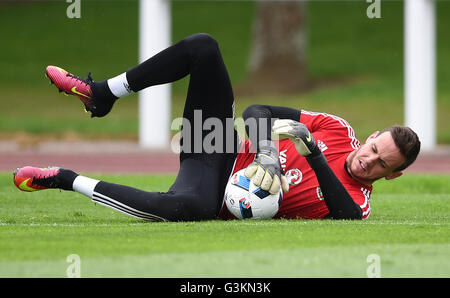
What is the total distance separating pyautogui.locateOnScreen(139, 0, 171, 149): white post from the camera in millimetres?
16766

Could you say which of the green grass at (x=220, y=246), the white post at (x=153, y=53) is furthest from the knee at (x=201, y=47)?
the white post at (x=153, y=53)

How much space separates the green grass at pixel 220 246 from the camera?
161 inches

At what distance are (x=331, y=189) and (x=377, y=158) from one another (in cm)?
39

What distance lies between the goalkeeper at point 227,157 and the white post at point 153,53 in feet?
35.7

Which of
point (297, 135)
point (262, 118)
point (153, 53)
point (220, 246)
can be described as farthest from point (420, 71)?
point (220, 246)

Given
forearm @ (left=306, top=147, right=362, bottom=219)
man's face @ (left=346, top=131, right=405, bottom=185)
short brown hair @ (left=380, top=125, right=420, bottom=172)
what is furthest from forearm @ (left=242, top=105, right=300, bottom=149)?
short brown hair @ (left=380, top=125, right=420, bottom=172)

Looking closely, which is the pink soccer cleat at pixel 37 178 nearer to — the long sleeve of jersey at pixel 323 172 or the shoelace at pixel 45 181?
the shoelace at pixel 45 181

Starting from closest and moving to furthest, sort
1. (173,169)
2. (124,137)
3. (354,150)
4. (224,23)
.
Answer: (354,150) → (173,169) → (124,137) → (224,23)

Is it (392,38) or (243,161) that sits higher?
(392,38)

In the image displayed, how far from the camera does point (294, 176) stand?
576cm

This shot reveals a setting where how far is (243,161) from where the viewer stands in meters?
5.96
